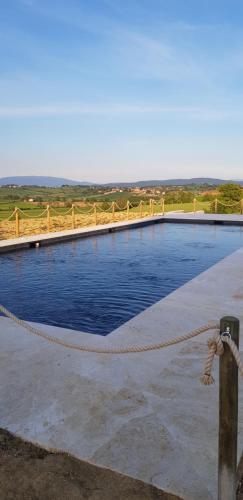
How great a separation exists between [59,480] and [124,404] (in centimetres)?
72

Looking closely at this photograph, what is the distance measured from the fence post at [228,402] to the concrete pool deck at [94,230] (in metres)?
8.08

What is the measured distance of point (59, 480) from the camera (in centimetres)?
197

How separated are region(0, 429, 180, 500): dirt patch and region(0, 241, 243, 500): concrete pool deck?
53 mm

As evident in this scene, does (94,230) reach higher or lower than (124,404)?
higher

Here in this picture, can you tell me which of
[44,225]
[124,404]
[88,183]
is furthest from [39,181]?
[124,404]

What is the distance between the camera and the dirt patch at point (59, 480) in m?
1.86

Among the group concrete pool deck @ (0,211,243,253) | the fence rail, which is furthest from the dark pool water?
the fence rail

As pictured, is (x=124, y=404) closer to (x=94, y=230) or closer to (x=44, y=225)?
(x=94, y=230)

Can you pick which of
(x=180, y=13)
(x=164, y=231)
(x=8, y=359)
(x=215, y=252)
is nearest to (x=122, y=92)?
(x=180, y=13)

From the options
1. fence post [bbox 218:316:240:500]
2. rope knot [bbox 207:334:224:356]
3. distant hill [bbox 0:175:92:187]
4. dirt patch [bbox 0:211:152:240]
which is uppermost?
distant hill [bbox 0:175:92:187]

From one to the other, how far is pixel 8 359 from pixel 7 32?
13.7 metres

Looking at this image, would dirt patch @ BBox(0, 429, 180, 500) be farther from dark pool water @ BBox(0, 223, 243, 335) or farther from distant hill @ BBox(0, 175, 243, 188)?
distant hill @ BBox(0, 175, 243, 188)

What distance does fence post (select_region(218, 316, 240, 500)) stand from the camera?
5.42 feet

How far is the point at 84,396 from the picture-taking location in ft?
8.86
